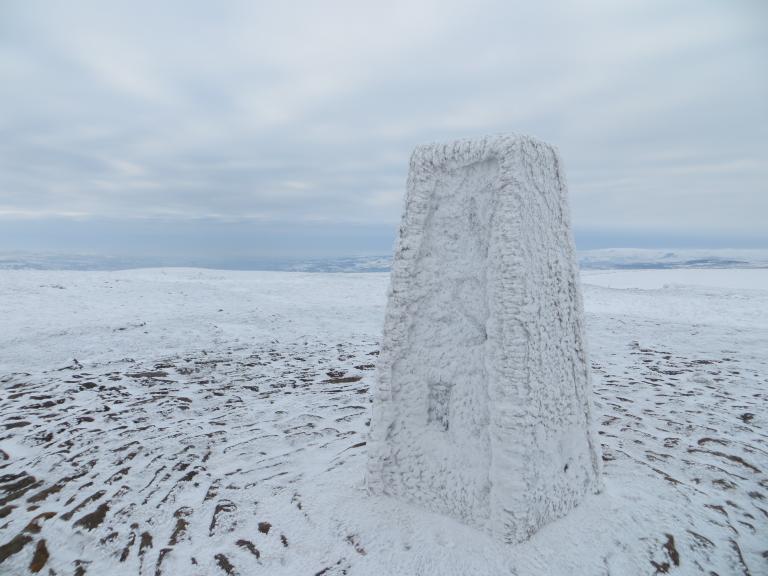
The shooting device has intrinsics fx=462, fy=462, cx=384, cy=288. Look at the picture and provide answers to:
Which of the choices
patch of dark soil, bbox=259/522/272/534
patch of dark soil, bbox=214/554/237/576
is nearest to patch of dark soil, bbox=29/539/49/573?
patch of dark soil, bbox=214/554/237/576

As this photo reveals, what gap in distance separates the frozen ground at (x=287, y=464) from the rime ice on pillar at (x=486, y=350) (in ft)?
0.78

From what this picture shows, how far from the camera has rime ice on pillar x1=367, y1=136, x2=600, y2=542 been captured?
2801 mm

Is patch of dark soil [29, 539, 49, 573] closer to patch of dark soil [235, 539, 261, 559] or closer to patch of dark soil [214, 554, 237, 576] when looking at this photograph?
patch of dark soil [214, 554, 237, 576]

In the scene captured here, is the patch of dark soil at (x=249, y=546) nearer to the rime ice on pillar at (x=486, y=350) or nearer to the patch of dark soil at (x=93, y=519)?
the rime ice on pillar at (x=486, y=350)

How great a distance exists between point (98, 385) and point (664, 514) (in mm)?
6474

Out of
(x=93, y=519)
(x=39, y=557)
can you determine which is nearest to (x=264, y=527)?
(x=93, y=519)

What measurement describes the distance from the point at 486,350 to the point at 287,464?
7.07 feet

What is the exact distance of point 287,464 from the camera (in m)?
3.98

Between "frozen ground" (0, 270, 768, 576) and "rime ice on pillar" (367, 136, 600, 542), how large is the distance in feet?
0.78

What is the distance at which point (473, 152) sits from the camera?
2988 millimetres

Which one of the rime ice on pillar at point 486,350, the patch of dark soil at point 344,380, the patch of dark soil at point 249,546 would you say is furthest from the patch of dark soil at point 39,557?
the patch of dark soil at point 344,380

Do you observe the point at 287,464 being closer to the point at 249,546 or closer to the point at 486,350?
the point at 249,546

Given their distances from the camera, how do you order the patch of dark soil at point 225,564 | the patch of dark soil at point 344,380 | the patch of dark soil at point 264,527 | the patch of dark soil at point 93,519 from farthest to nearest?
1. the patch of dark soil at point 344,380
2. the patch of dark soil at point 93,519
3. the patch of dark soil at point 264,527
4. the patch of dark soil at point 225,564

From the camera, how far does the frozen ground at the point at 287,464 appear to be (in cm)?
279
